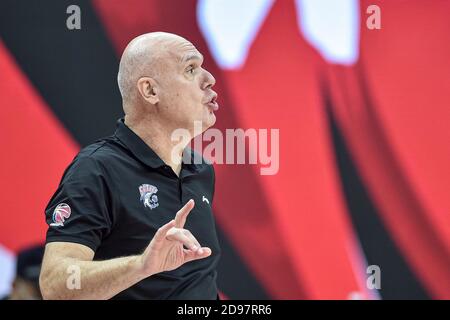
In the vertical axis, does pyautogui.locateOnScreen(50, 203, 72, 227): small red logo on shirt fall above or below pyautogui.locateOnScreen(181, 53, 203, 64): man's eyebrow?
below

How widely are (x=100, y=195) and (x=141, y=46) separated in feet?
2.18

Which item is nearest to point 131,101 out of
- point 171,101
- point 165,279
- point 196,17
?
point 171,101

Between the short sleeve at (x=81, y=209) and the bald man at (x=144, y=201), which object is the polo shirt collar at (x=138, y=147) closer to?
the bald man at (x=144, y=201)

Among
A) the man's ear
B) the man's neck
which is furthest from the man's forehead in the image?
the man's neck

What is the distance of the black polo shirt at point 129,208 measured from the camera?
2.09 metres

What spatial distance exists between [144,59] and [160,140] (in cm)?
31

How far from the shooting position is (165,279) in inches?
89.7

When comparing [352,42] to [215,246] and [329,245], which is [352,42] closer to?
[329,245]

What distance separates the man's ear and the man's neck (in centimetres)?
9

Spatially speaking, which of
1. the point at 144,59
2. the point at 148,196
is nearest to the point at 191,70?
the point at 144,59

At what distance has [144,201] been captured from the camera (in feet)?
7.49

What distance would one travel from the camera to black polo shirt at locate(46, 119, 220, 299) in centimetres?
209

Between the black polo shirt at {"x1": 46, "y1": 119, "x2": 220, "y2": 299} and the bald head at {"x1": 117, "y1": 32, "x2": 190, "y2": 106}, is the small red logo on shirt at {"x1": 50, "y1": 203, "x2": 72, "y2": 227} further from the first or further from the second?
the bald head at {"x1": 117, "y1": 32, "x2": 190, "y2": 106}

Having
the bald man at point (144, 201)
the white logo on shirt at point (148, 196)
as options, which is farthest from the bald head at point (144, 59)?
the white logo on shirt at point (148, 196)
